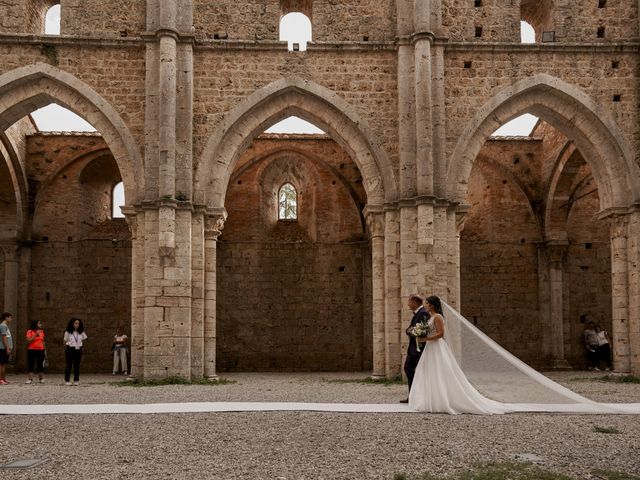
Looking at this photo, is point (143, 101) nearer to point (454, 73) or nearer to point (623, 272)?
point (454, 73)

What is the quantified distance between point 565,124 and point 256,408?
1044 cm

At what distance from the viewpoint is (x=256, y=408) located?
9.38 meters

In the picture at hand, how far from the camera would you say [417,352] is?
10.5 m

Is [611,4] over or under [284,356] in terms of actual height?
over

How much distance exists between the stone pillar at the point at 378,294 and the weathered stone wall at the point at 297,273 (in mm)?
5691

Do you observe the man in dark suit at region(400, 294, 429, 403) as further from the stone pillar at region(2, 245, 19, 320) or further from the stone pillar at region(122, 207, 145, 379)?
the stone pillar at region(2, 245, 19, 320)

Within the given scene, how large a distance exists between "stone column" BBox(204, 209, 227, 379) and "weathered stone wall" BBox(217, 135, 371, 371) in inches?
232

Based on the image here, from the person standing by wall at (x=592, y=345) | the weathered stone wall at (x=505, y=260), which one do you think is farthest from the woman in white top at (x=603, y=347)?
the weathered stone wall at (x=505, y=260)

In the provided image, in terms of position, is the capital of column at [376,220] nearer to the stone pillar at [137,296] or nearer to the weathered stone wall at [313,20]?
the weathered stone wall at [313,20]

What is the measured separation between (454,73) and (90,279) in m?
11.7

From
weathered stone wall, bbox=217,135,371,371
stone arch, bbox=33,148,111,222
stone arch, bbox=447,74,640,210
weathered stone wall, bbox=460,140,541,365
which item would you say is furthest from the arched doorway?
weathered stone wall, bbox=460,140,541,365

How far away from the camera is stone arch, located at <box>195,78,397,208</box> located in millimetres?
15641

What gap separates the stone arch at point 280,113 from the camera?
15.6 meters

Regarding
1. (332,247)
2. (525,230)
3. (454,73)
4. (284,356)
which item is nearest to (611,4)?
(454,73)
